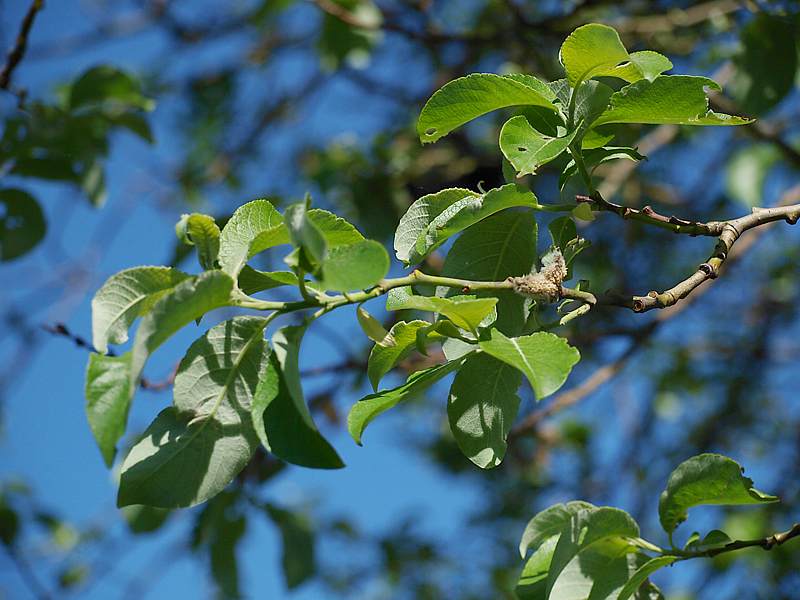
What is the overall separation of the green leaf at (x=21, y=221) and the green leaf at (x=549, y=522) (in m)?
1.07

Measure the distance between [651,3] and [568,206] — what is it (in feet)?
6.08

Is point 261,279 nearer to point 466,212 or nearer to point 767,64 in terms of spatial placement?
point 466,212

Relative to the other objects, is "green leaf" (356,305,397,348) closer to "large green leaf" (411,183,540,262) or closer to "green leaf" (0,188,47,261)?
"large green leaf" (411,183,540,262)

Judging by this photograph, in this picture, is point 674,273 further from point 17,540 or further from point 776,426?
point 17,540

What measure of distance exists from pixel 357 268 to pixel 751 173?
6.22 feet

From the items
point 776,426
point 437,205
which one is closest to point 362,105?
point 776,426

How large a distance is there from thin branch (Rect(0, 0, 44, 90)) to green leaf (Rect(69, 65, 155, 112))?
0.13 metres

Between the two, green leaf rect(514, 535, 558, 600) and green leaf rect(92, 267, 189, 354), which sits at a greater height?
green leaf rect(92, 267, 189, 354)

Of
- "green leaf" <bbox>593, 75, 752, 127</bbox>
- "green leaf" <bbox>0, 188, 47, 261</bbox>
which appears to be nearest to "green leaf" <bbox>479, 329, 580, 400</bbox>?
"green leaf" <bbox>593, 75, 752, 127</bbox>

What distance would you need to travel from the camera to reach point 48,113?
→ 1598 mm

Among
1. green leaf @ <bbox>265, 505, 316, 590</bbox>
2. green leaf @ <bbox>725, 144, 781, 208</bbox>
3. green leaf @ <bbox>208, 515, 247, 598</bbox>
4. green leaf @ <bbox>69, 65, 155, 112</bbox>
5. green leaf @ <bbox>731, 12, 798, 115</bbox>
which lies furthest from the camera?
green leaf @ <bbox>725, 144, 781, 208</bbox>

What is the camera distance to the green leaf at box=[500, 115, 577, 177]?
77cm

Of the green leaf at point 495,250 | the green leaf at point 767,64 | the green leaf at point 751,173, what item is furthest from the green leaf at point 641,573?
the green leaf at point 751,173

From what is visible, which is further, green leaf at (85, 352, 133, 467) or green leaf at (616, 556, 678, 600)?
green leaf at (616, 556, 678, 600)
